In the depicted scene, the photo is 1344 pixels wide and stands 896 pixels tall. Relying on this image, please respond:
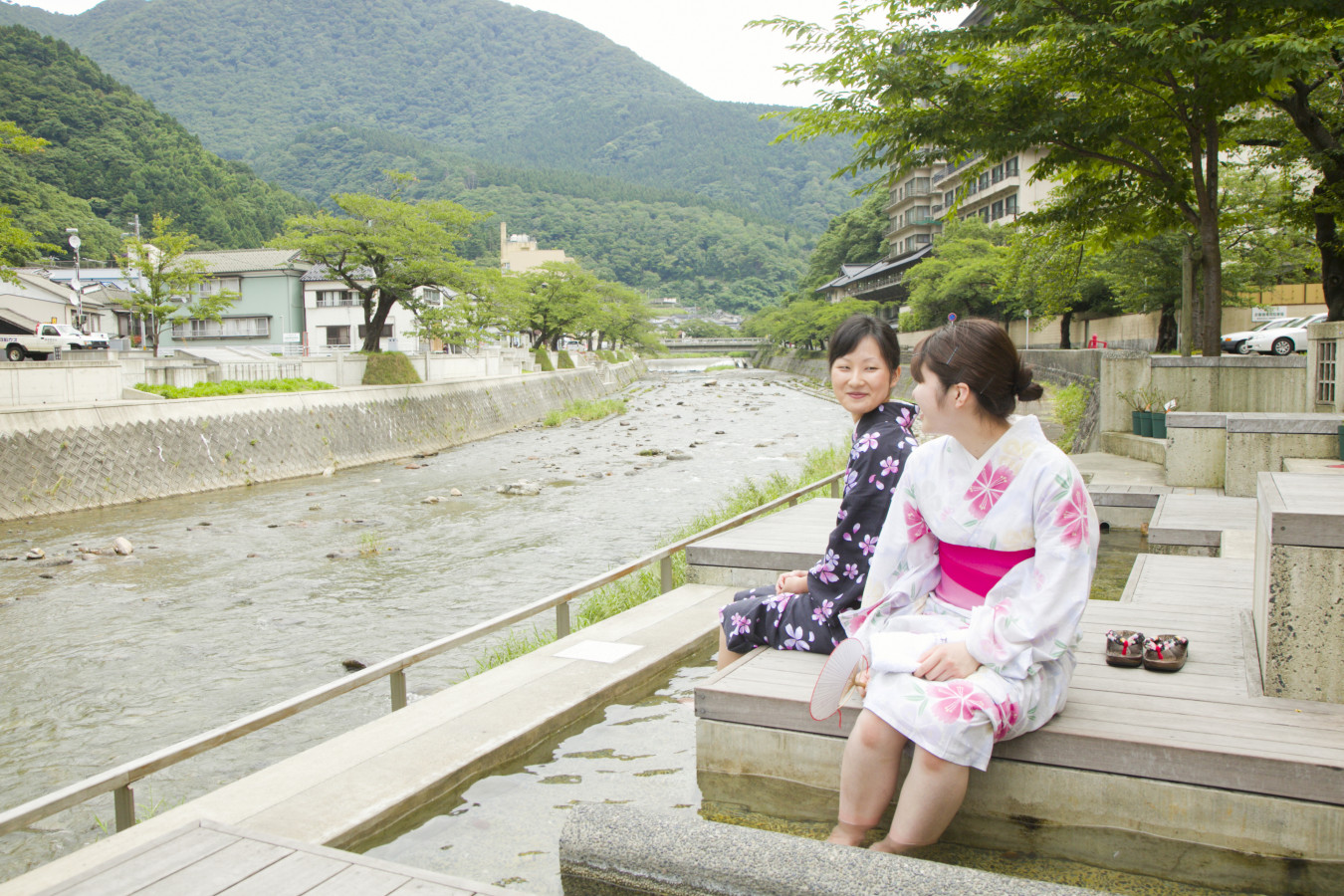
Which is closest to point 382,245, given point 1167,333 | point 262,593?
point 262,593

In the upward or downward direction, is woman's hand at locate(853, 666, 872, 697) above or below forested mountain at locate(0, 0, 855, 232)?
below

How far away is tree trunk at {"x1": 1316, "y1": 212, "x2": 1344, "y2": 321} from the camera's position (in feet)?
35.3

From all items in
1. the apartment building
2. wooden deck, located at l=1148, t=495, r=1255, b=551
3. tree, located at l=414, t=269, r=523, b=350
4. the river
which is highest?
the apartment building

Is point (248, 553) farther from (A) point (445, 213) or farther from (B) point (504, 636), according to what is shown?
(A) point (445, 213)

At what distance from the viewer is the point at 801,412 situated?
34875 millimetres

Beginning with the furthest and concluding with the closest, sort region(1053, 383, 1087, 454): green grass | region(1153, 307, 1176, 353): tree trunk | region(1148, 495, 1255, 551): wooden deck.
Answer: region(1153, 307, 1176, 353): tree trunk
region(1053, 383, 1087, 454): green grass
region(1148, 495, 1255, 551): wooden deck

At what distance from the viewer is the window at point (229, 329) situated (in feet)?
145

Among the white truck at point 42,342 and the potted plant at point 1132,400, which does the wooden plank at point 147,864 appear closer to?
the potted plant at point 1132,400

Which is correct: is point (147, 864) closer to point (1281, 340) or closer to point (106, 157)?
point (1281, 340)

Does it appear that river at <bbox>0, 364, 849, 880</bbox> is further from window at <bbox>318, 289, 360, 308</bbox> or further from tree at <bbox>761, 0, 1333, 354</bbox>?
window at <bbox>318, 289, 360, 308</bbox>

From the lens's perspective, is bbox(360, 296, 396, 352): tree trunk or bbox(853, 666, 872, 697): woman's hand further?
bbox(360, 296, 396, 352): tree trunk

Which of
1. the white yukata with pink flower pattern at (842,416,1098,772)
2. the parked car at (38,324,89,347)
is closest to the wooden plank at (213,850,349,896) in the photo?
the white yukata with pink flower pattern at (842,416,1098,772)

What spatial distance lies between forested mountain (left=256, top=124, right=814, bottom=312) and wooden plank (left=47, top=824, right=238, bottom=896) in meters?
121

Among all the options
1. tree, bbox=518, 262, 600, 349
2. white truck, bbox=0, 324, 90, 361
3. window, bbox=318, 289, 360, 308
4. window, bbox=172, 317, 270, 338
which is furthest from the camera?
tree, bbox=518, 262, 600, 349
